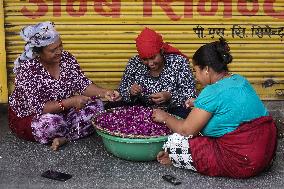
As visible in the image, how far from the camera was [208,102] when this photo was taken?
4.53 metres

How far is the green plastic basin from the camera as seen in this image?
16.0 ft

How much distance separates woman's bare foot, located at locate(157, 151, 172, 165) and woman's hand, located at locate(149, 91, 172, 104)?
71 cm

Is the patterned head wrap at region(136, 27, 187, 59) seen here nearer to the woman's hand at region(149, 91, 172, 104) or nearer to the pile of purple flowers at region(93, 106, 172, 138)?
the woman's hand at region(149, 91, 172, 104)

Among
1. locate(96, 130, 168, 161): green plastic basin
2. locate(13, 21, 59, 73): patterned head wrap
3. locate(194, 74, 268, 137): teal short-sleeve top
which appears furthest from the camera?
locate(13, 21, 59, 73): patterned head wrap

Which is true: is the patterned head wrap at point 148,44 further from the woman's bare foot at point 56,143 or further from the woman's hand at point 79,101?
the woman's bare foot at point 56,143

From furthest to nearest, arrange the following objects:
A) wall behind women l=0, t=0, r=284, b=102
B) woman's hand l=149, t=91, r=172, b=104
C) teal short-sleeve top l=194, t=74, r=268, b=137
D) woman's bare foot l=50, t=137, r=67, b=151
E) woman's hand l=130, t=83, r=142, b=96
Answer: wall behind women l=0, t=0, r=284, b=102 → woman's hand l=130, t=83, r=142, b=96 → woman's hand l=149, t=91, r=172, b=104 → woman's bare foot l=50, t=137, r=67, b=151 → teal short-sleeve top l=194, t=74, r=268, b=137

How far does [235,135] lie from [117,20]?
253 centimetres

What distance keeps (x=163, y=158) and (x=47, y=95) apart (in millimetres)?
1395

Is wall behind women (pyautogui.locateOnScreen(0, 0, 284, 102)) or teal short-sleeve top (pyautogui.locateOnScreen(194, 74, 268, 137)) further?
wall behind women (pyautogui.locateOnScreen(0, 0, 284, 102))

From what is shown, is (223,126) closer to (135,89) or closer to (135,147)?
(135,147)

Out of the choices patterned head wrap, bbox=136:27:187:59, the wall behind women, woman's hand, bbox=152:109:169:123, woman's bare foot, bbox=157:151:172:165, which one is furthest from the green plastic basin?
the wall behind women

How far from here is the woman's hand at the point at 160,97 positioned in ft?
18.2

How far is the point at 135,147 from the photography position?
16.1ft

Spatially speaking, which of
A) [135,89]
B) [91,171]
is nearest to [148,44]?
[135,89]
